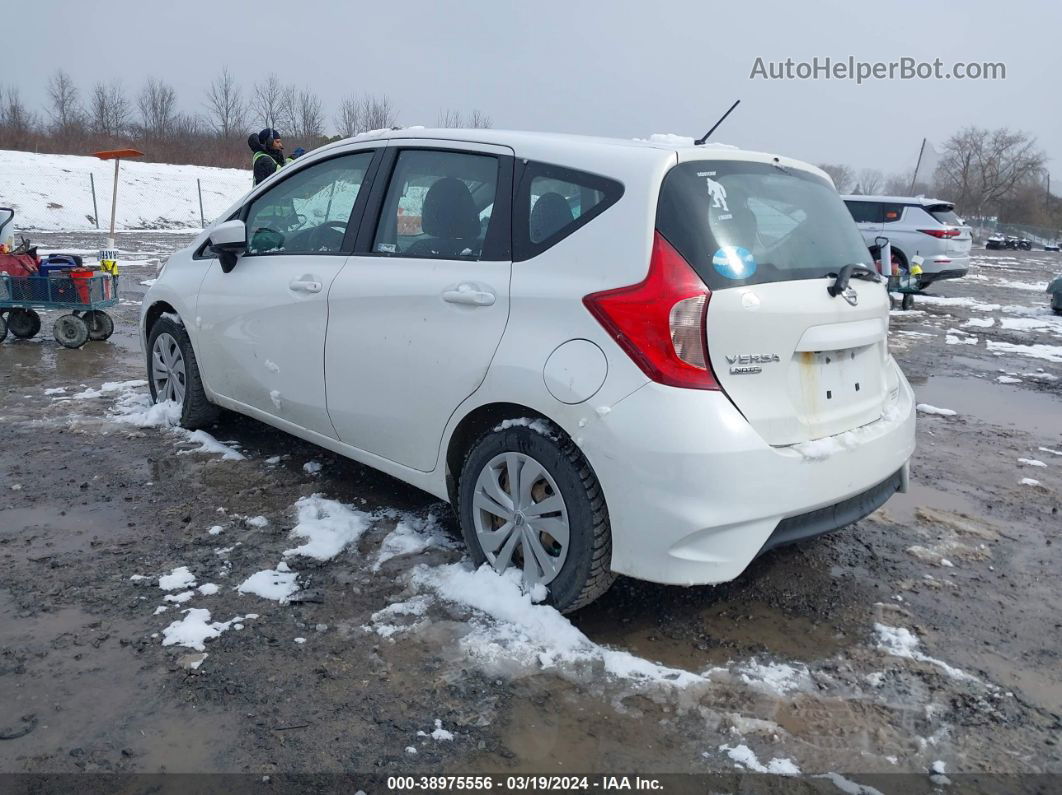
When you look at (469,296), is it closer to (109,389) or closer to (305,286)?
(305,286)

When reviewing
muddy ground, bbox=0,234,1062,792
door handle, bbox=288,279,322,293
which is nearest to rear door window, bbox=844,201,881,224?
muddy ground, bbox=0,234,1062,792

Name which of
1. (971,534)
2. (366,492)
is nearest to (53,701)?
(366,492)

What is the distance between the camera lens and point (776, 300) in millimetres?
2885

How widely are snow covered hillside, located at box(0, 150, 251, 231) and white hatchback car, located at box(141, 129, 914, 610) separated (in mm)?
29334

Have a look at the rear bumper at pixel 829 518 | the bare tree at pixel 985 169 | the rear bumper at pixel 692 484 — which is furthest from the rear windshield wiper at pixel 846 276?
the bare tree at pixel 985 169

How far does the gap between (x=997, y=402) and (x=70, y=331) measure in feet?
28.5

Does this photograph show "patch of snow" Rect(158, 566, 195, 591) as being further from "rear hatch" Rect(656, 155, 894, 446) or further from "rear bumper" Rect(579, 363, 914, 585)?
"rear hatch" Rect(656, 155, 894, 446)

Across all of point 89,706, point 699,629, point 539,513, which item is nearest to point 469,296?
point 539,513

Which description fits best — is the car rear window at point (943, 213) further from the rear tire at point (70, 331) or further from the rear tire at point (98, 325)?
the rear tire at point (70, 331)

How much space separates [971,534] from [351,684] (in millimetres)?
3220

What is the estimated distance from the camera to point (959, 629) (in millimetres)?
3258

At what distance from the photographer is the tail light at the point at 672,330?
108 inches

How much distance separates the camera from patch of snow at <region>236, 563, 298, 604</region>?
3286 millimetres

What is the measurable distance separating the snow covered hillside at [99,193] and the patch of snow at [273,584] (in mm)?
29480
